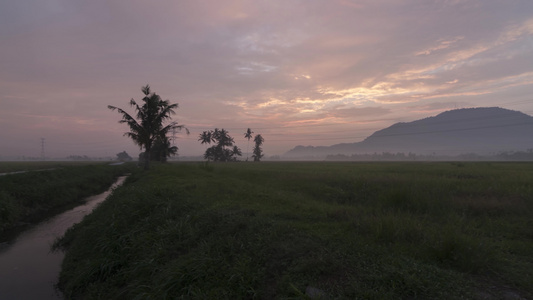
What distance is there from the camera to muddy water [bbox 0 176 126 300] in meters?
5.95

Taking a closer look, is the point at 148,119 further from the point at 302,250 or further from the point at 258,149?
the point at 258,149

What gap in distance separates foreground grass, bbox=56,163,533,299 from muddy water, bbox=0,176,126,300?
453 mm

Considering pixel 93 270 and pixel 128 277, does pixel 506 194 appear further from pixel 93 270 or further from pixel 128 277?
pixel 93 270

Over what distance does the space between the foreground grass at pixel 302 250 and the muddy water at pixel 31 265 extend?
453 millimetres

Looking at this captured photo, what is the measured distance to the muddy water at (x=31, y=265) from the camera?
19.5 ft

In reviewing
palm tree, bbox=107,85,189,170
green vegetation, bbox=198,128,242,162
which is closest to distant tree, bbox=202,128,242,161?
green vegetation, bbox=198,128,242,162

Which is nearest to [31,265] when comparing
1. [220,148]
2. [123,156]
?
[220,148]

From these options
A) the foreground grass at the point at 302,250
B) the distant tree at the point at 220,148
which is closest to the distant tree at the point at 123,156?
the distant tree at the point at 220,148

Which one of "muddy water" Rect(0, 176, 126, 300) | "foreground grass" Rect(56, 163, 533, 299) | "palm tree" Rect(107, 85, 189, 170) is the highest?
"palm tree" Rect(107, 85, 189, 170)

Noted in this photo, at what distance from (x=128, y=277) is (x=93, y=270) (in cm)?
122

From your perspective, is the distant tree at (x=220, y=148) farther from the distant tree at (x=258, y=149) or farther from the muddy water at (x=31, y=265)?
the muddy water at (x=31, y=265)

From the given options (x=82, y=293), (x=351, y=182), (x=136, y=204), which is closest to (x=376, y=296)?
(x=82, y=293)

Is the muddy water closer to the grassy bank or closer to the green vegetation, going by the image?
the grassy bank

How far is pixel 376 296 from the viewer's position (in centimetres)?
339
